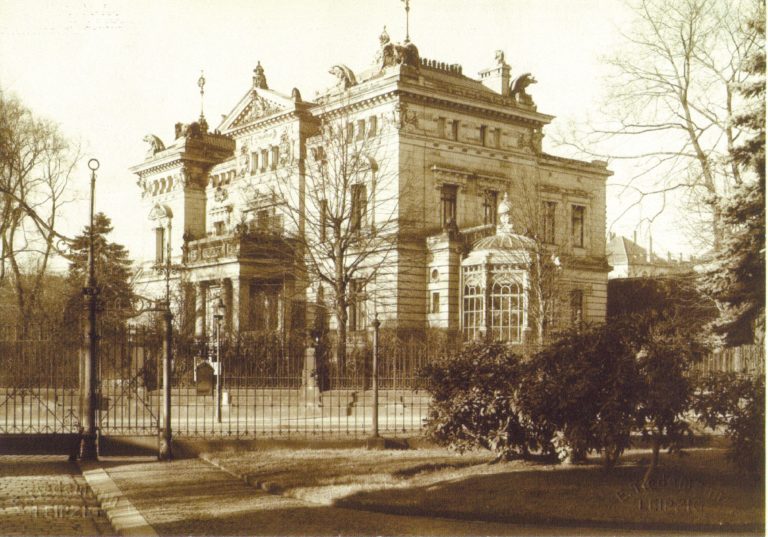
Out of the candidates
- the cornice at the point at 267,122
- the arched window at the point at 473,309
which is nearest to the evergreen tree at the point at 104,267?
the cornice at the point at 267,122

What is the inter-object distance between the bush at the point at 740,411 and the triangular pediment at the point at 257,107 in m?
36.5

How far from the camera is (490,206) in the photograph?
45.8 m

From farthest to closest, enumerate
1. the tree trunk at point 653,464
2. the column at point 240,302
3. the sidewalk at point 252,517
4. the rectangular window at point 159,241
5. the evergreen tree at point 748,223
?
the rectangular window at point 159,241
the column at point 240,302
the evergreen tree at point 748,223
the tree trunk at point 653,464
the sidewalk at point 252,517

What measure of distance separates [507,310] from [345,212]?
8.16 meters

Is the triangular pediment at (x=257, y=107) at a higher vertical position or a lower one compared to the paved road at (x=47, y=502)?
higher

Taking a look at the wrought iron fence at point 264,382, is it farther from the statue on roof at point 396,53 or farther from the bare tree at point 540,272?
the statue on roof at point 396,53

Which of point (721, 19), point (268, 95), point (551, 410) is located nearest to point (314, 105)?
point (268, 95)

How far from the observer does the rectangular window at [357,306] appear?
1459 inches

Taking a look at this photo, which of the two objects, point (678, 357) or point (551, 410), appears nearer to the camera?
point (678, 357)

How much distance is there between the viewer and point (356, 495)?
11453mm

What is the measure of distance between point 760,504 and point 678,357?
80.9 inches

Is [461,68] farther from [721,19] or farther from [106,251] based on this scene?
[721,19]

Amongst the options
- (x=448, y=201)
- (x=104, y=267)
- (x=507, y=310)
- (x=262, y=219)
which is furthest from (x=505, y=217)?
(x=104, y=267)

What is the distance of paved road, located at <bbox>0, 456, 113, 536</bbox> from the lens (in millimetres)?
10094
